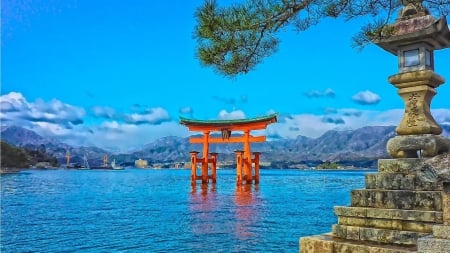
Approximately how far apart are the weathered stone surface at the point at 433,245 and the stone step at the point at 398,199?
1245mm

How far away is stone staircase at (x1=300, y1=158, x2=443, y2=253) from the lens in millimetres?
4324

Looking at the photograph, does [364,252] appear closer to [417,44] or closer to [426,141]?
[426,141]

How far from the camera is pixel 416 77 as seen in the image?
523 cm

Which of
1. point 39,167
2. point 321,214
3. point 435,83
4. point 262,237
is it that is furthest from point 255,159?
point 39,167

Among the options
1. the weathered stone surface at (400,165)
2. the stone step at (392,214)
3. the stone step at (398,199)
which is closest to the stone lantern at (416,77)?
the weathered stone surface at (400,165)

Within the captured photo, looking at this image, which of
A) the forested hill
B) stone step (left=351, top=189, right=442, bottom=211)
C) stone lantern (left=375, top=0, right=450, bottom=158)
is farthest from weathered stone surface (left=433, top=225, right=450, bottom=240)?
the forested hill

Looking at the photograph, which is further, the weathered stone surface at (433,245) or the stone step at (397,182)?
the stone step at (397,182)

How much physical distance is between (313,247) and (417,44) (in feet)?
10.0

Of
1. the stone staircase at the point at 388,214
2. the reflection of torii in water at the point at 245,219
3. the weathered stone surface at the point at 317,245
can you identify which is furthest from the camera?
the reflection of torii in water at the point at 245,219

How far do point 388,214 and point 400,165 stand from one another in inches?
28.8

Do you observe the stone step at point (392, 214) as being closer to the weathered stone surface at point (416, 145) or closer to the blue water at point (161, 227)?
the weathered stone surface at point (416, 145)

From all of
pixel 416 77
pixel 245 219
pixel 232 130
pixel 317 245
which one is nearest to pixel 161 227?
pixel 245 219

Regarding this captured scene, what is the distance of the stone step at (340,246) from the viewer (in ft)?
14.0

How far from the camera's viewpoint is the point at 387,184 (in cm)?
484
